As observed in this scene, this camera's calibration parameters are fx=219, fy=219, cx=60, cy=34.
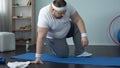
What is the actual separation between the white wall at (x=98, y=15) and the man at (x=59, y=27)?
185 centimetres

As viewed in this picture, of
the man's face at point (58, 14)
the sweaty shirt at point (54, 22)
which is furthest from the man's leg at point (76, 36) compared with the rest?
the man's face at point (58, 14)

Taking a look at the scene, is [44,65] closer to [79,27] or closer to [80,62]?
Answer: [80,62]

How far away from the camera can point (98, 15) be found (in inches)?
176

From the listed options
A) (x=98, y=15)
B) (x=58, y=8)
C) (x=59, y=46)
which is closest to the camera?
(x=58, y=8)

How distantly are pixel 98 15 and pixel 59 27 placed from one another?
2.11 meters

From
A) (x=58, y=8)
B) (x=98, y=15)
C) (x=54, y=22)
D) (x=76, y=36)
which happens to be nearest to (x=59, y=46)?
(x=76, y=36)

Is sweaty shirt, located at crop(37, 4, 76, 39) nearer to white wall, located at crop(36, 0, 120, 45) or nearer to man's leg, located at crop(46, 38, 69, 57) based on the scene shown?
man's leg, located at crop(46, 38, 69, 57)

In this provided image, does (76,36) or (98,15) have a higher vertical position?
(98,15)

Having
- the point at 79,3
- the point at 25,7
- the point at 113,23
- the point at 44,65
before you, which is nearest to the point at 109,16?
the point at 113,23

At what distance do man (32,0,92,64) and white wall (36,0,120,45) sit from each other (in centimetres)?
185

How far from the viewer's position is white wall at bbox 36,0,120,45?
4391 mm

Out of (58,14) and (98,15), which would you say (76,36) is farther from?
(98,15)

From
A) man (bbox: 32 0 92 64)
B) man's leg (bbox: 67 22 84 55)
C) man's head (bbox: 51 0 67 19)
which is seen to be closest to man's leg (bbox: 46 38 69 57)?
man (bbox: 32 0 92 64)

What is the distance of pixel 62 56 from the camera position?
2.70m
